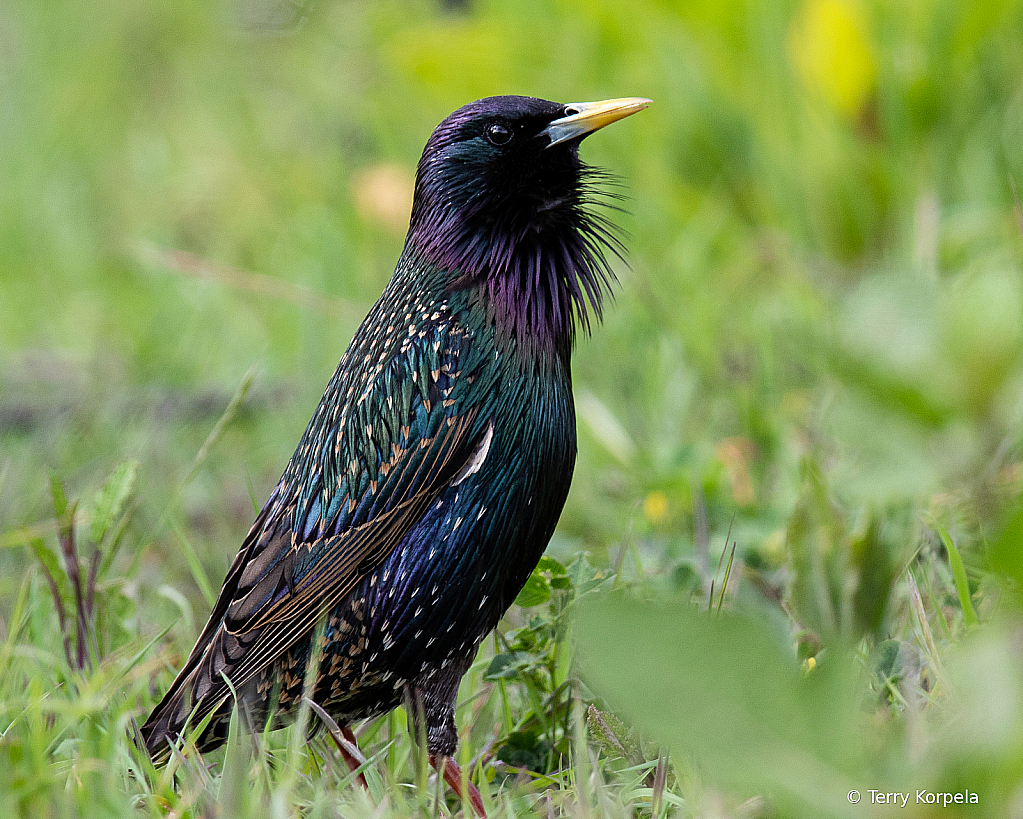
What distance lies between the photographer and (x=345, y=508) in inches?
87.9

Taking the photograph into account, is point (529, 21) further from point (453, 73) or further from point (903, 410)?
point (903, 410)

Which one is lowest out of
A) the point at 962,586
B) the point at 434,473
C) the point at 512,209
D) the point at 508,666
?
the point at 508,666

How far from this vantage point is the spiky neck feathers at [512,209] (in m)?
2.36

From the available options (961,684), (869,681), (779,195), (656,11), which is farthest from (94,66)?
(961,684)

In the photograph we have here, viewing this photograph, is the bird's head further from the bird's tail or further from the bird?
the bird's tail

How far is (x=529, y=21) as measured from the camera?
5.89 m

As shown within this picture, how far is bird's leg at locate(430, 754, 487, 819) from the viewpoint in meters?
2.11

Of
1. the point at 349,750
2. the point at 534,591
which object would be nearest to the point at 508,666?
the point at 534,591

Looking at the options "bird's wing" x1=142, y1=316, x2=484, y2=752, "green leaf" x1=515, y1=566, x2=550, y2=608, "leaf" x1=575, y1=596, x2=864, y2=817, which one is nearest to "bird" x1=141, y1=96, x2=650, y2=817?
"bird's wing" x1=142, y1=316, x2=484, y2=752

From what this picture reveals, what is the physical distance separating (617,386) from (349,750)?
7.49ft

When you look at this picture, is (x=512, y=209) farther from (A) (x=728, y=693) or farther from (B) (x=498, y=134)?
(A) (x=728, y=693)

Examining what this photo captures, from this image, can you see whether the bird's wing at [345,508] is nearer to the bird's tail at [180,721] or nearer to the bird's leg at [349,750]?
the bird's tail at [180,721]

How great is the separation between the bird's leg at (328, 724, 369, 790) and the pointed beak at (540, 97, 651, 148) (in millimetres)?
1307

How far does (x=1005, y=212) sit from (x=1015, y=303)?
3350 millimetres
